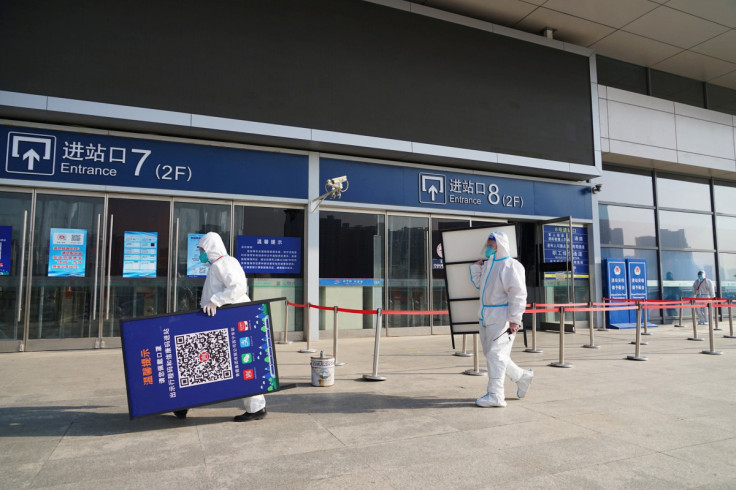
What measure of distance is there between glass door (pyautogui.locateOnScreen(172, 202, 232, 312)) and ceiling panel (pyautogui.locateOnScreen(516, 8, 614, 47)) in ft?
32.8

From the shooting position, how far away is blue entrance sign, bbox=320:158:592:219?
11859mm

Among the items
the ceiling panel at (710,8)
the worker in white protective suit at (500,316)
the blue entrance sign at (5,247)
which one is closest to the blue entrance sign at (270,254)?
the blue entrance sign at (5,247)

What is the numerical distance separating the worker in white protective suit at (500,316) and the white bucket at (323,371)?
2064 millimetres

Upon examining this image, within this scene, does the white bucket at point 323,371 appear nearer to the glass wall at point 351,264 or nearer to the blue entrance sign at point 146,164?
the glass wall at point 351,264

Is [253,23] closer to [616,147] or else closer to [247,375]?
[247,375]

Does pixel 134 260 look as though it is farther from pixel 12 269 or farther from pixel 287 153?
pixel 287 153

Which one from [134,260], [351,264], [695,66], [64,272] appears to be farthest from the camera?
[695,66]

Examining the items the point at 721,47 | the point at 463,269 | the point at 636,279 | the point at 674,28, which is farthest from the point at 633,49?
the point at 463,269

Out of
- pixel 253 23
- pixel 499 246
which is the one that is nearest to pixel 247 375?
pixel 499 246

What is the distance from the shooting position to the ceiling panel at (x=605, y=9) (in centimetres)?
1237

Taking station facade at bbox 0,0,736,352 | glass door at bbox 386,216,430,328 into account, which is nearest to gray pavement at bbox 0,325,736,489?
station facade at bbox 0,0,736,352

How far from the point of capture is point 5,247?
29.6ft

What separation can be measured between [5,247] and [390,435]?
851 cm

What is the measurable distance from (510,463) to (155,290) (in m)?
8.34
